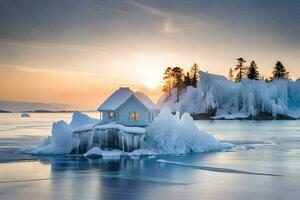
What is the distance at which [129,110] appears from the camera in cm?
4394

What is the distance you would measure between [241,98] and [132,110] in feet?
329

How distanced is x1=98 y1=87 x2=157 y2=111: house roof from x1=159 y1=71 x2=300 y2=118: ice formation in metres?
90.5

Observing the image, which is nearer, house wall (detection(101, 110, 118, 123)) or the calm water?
the calm water

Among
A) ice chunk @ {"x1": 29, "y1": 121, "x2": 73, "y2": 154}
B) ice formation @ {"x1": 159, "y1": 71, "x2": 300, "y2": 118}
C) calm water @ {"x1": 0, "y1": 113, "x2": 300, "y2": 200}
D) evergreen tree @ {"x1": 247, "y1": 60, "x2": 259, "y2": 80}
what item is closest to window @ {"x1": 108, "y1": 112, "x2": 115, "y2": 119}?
ice chunk @ {"x1": 29, "y1": 121, "x2": 73, "y2": 154}

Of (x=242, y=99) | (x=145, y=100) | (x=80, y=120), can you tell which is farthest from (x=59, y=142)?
(x=242, y=99)

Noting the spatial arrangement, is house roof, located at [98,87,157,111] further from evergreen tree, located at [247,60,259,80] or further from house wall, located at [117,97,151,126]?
evergreen tree, located at [247,60,259,80]

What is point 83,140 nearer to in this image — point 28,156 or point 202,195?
point 28,156

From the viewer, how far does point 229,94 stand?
141 meters

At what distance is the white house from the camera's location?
144 ft

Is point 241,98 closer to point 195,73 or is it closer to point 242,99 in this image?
point 242,99

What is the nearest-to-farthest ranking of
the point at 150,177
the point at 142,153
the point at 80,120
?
the point at 150,177, the point at 142,153, the point at 80,120

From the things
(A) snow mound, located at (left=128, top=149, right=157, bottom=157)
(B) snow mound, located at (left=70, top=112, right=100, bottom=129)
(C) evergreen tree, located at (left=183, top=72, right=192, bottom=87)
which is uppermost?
(C) evergreen tree, located at (left=183, top=72, right=192, bottom=87)

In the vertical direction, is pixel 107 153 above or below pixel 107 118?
below

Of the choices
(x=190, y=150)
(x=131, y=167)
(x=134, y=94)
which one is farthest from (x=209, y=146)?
(x=131, y=167)
